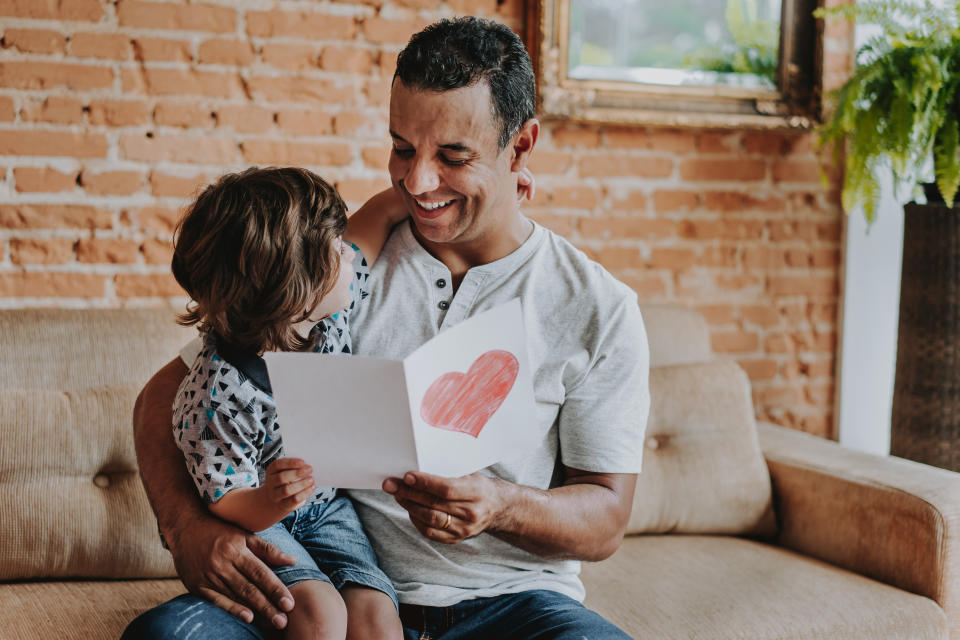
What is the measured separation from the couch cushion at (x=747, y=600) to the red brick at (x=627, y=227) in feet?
3.05

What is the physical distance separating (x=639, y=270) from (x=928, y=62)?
0.87 m

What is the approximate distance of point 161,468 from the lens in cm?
137

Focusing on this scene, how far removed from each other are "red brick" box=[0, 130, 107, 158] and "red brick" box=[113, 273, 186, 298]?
0.29 meters

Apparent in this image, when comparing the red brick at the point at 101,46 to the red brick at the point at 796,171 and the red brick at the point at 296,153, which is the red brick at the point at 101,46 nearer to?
the red brick at the point at 296,153

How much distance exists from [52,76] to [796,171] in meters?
1.99

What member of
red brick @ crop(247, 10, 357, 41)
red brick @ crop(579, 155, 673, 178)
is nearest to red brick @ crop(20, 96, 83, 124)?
red brick @ crop(247, 10, 357, 41)

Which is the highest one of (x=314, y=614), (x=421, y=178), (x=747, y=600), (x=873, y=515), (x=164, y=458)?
(x=421, y=178)

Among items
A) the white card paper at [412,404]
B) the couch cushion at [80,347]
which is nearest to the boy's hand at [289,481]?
the white card paper at [412,404]

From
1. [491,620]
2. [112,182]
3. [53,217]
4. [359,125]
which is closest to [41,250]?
[53,217]

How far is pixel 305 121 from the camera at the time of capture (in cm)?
227

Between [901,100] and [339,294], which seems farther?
[901,100]

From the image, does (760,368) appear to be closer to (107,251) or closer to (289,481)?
(107,251)

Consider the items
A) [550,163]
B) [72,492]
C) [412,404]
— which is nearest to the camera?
[412,404]

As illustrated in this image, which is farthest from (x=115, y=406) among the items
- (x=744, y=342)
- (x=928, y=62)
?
(x=928, y=62)
